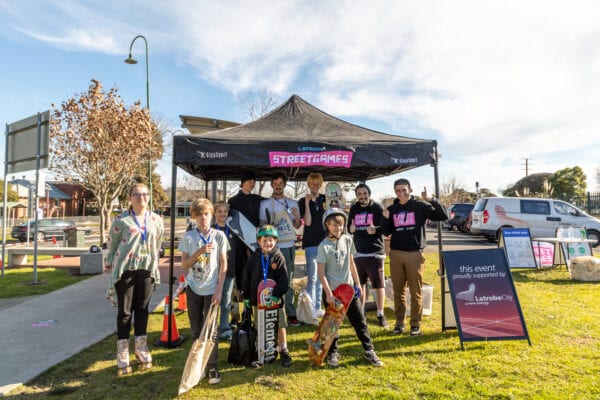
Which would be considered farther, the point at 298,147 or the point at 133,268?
the point at 298,147

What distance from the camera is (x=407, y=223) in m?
4.20

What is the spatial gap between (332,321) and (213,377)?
122 centimetres

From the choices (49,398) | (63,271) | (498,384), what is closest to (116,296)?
(49,398)

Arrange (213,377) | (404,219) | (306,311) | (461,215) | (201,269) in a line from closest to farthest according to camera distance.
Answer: (213,377) → (201,269) → (404,219) → (306,311) → (461,215)

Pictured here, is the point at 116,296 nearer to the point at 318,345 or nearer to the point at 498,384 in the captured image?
the point at 318,345

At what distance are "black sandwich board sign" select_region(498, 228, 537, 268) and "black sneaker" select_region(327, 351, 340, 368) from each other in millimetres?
7093

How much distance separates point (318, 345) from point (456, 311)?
1.73m

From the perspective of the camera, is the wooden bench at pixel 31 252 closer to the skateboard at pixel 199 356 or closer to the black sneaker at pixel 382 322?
the skateboard at pixel 199 356

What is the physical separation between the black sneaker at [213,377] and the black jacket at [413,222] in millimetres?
2443

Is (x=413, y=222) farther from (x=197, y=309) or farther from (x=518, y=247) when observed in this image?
(x=518, y=247)

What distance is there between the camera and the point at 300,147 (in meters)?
4.34

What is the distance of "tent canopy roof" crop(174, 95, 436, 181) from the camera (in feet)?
13.8

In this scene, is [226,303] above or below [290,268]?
below

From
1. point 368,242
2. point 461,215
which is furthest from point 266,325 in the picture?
point 461,215
